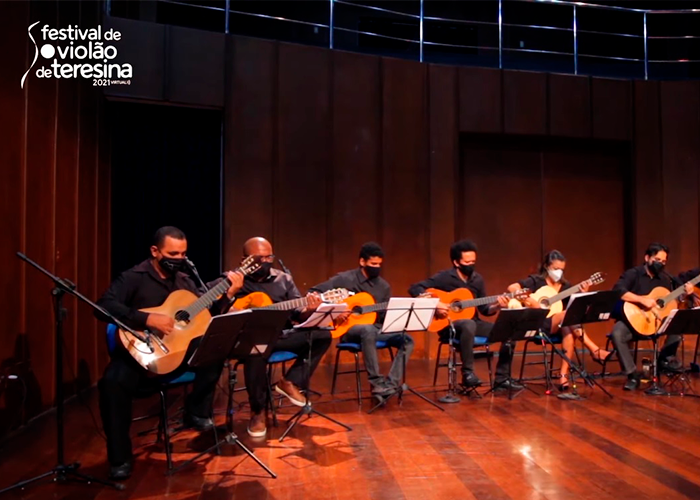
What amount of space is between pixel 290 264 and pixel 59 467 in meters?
4.76

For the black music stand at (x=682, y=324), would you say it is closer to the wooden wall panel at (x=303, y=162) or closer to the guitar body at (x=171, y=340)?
the wooden wall panel at (x=303, y=162)

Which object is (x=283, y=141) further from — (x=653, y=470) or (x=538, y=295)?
(x=653, y=470)

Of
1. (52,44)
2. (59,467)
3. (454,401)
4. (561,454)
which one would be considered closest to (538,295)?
(454,401)

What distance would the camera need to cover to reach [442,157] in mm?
8734

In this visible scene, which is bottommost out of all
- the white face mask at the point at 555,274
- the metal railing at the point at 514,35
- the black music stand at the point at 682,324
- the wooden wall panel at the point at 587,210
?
the black music stand at the point at 682,324

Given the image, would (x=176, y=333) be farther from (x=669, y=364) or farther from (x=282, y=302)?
(x=669, y=364)

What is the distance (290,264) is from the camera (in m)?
8.07

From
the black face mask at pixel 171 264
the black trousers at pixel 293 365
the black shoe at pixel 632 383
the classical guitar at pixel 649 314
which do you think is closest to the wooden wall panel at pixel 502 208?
the classical guitar at pixel 649 314

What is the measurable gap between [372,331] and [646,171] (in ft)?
19.9

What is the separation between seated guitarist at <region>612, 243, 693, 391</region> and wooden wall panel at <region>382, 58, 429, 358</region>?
273 cm

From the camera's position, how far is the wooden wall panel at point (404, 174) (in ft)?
27.9

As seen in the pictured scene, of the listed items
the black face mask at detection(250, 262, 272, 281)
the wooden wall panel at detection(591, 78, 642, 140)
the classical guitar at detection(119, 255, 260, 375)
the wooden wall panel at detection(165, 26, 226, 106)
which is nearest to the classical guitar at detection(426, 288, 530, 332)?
the black face mask at detection(250, 262, 272, 281)

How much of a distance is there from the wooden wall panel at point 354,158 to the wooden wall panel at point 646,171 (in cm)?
398

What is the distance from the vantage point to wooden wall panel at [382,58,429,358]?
8.52 meters
